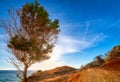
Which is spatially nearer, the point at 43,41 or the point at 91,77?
the point at 91,77

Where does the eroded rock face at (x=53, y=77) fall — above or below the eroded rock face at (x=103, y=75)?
above

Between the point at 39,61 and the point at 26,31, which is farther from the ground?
the point at 26,31

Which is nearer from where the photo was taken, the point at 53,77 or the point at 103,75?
the point at 103,75

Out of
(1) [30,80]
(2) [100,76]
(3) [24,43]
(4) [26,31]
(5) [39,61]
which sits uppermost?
(4) [26,31]

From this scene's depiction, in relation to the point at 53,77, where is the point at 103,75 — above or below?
below

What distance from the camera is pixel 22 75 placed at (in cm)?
2420

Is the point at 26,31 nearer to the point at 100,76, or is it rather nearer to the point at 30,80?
the point at 30,80

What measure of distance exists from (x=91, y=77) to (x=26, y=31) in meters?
16.0

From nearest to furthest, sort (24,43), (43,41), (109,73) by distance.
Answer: (109,73), (24,43), (43,41)

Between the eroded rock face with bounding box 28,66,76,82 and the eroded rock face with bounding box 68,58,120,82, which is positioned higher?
the eroded rock face with bounding box 28,66,76,82

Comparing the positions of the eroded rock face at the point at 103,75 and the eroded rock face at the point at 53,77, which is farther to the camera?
the eroded rock face at the point at 53,77

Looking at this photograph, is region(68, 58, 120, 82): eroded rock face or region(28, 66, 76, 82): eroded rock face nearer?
region(68, 58, 120, 82): eroded rock face

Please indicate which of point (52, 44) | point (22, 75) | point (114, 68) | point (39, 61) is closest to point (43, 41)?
point (52, 44)

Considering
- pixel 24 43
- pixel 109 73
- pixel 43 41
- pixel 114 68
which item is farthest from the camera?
pixel 43 41
